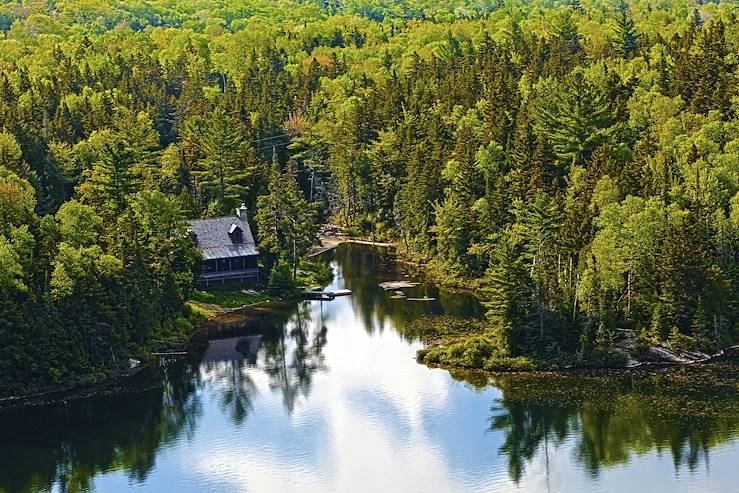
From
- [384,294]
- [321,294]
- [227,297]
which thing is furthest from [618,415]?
[227,297]

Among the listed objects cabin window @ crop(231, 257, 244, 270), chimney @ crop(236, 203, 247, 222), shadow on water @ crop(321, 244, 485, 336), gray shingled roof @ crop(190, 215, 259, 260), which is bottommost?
shadow on water @ crop(321, 244, 485, 336)

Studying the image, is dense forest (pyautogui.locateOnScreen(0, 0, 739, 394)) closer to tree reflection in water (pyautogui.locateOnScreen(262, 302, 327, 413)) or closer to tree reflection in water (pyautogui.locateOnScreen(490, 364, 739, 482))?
tree reflection in water (pyautogui.locateOnScreen(490, 364, 739, 482))

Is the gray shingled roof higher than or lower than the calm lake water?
higher

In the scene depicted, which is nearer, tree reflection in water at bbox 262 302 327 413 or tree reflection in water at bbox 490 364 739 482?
tree reflection in water at bbox 490 364 739 482

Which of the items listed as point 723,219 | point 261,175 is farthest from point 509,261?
point 261,175

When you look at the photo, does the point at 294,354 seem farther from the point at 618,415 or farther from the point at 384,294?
the point at 618,415

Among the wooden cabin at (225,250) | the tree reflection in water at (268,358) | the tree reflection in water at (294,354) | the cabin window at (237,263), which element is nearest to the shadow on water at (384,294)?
the tree reflection in water at (294,354)

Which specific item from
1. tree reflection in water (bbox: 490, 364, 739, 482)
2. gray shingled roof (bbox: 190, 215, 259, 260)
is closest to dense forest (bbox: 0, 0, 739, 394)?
gray shingled roof (bbox: 190, 215, 259, 260)
